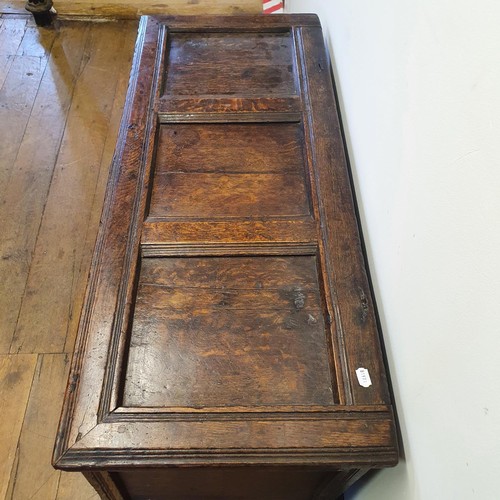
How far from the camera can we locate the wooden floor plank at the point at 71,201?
4.36 ft

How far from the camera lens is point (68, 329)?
1321 millimetres

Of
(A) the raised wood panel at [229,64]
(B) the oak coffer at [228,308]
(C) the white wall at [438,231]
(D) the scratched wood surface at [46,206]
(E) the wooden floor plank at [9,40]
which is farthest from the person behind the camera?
(E) the wooden floor plank at [9,40]

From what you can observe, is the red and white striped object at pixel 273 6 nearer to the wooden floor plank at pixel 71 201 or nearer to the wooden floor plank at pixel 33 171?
the wooden floor plank at pixel 71 201

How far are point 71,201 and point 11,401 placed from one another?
0.66 meters

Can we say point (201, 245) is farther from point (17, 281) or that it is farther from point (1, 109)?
point (1, 109)

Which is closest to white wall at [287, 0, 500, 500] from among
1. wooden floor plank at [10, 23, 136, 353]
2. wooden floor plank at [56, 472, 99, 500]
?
wooden floor plank at [56, 472, 99, 500]

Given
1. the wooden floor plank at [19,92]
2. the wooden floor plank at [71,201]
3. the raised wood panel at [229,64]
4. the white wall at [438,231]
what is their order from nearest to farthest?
the white wall at [438,231] < the raised wood panel at [229,64] < the wooden floor plank at [71,201] < the wooden floor plank at [19,92]

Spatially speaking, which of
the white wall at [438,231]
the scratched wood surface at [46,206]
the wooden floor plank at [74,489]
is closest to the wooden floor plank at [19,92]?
the scratched wood surface at [46,206]

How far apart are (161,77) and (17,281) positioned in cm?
76

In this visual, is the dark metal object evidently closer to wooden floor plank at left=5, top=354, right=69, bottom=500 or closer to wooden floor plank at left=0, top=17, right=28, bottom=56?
wooden floor plank at left=0, top=17, right=28, bottom=56

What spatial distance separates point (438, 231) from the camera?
1.73 feet

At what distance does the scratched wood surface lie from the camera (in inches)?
46.1

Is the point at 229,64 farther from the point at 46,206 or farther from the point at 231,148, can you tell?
the point at 46,206

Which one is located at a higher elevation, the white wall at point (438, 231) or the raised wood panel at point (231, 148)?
the raised wood panel at point (231, 148)
